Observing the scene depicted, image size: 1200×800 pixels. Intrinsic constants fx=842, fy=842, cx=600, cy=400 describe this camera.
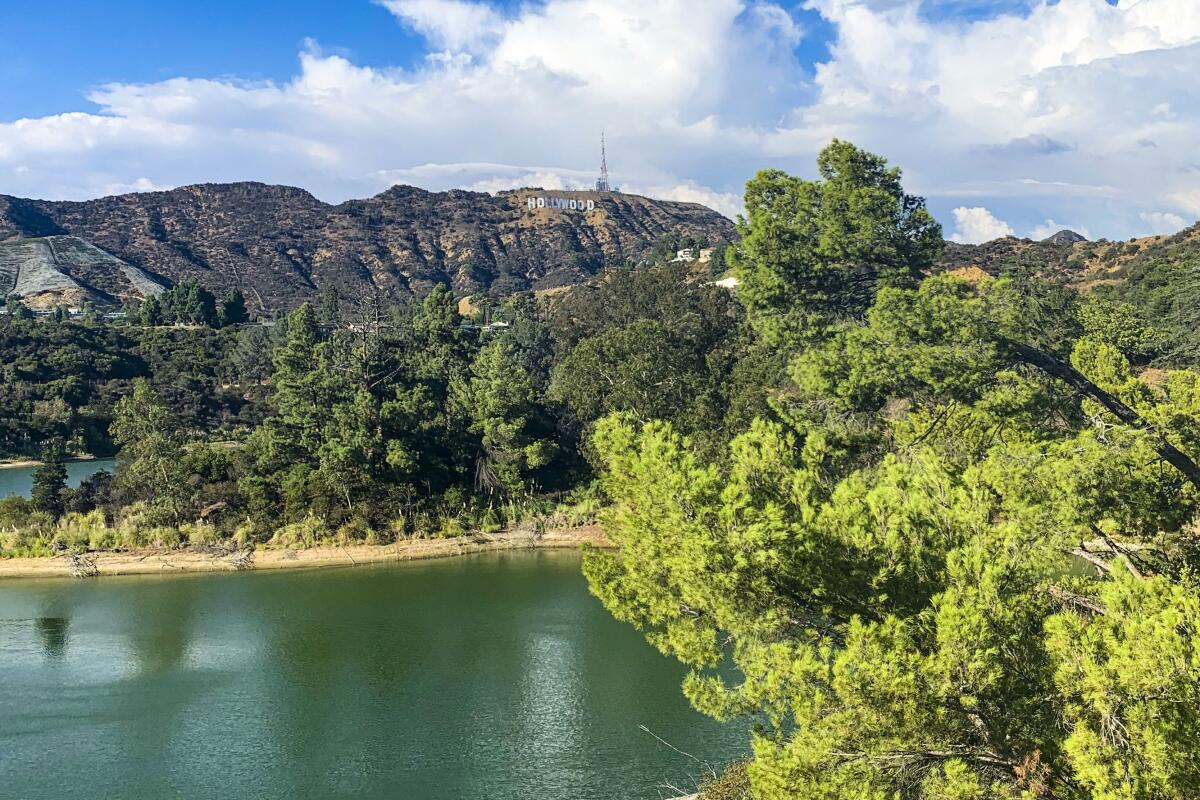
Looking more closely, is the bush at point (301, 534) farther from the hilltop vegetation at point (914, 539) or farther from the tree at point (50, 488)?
the hilltop vegetation at point (914, 539)

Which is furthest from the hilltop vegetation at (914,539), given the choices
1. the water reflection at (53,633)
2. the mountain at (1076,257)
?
the mountain at (1076,257)

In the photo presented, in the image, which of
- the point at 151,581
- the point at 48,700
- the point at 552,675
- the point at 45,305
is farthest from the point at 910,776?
the point at 45,305

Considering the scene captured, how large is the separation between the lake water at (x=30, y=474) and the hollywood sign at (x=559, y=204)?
4738 inches

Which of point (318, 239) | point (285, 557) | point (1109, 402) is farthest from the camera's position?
point (318, 239)

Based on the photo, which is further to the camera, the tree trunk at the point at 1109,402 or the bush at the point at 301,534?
the bush at the point at 301,534

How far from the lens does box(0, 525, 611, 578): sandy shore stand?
93.8 feet

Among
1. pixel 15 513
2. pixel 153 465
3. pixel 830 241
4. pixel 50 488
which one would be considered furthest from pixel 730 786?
pixel 50 488

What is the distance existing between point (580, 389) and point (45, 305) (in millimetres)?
85302

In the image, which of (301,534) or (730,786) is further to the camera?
(301,534)

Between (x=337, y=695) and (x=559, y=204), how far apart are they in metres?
157

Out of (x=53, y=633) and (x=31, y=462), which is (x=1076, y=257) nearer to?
(x=53, y=633)

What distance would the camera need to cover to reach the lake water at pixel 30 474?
42.5m

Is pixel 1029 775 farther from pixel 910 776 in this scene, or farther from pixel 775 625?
pixel 775 625

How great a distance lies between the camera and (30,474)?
154 feet
